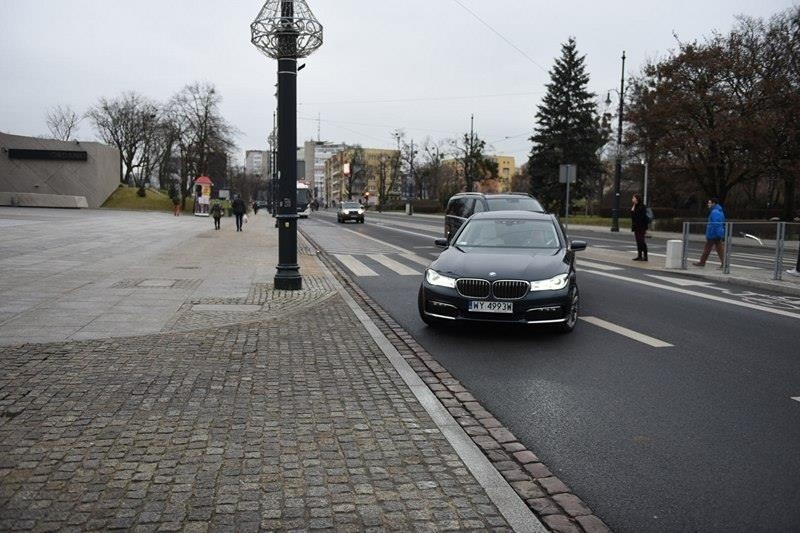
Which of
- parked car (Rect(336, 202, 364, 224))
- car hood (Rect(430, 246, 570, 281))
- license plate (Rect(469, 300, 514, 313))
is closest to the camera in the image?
license plate (Rect(469, 300, 514, 313))

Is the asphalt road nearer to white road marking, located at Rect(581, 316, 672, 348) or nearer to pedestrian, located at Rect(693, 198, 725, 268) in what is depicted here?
white road marking, located at Rect(581, 316, 672, 348)

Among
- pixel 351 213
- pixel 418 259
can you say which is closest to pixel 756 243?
pixel 418 259

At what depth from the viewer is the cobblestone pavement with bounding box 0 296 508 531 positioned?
3352mm

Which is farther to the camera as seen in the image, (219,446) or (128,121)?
(128,121)

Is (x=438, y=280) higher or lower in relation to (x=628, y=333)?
higher

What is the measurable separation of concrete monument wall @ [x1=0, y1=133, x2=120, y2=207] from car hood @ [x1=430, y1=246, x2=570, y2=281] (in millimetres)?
63559

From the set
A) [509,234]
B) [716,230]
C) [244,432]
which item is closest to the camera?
[244,432]

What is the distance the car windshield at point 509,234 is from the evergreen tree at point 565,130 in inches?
2050

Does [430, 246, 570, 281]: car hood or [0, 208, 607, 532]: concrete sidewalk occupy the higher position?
[430, 246, 570, 281]: car hood

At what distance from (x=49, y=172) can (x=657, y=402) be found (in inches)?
2739

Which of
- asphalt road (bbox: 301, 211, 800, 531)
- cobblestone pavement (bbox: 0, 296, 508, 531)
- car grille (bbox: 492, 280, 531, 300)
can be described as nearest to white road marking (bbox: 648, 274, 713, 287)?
asphalt road (bbox: 301, 211, 800, 531)

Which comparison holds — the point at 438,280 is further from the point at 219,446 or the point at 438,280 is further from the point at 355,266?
the point at 355,266

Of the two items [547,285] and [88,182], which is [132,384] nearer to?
[547,285]

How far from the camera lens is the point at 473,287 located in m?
7.71
